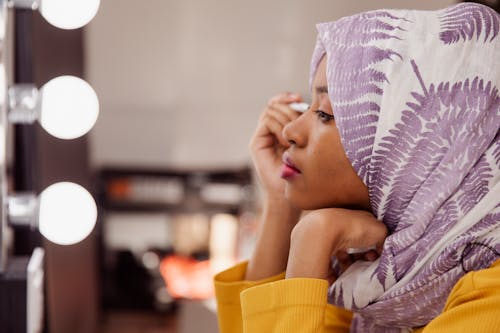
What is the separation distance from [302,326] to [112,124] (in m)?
3.35

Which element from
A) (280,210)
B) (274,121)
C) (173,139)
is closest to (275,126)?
(274,121)

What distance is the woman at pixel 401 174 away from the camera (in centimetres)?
68

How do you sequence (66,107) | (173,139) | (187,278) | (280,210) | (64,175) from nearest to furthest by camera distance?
(280,210), (66,107), (64,175), (187,278), (173,139)

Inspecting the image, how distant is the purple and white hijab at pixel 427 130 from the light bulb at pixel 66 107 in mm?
439

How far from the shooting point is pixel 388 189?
72cm

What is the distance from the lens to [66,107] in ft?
3.38

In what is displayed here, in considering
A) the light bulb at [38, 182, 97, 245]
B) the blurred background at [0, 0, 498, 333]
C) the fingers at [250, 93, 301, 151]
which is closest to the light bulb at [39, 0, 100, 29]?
the light bulb at [38, 182, 97, 245]

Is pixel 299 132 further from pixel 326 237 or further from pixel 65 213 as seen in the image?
pixel 65 213

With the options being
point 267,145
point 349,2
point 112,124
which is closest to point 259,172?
point 267,145

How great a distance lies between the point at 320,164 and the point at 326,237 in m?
0.08

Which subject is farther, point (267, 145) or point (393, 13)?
point (267, 145)

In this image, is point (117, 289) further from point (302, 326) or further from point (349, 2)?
point (302, 326)

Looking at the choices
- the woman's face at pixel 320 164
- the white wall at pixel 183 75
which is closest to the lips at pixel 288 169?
the woman's face at pixel 320 164

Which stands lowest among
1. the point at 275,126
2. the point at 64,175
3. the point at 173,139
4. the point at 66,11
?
the point at 173,139
